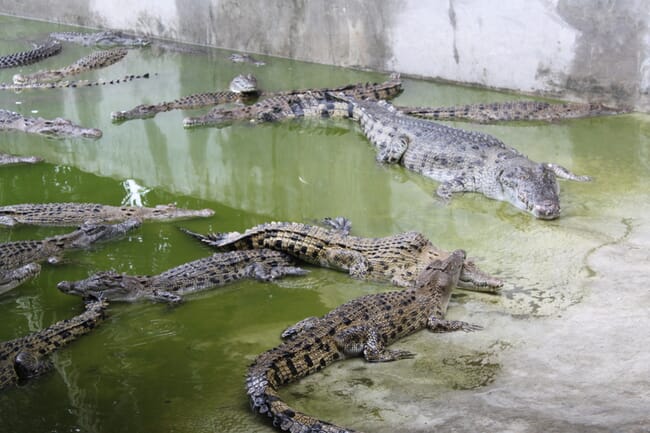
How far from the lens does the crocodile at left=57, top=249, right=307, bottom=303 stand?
574cm

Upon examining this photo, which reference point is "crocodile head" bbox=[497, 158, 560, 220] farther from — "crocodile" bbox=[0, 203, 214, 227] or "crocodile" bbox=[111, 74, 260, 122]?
"crocodile" bbox=[111, 74, 260, 122]

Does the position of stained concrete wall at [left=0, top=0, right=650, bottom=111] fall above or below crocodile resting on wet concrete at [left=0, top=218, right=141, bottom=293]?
above

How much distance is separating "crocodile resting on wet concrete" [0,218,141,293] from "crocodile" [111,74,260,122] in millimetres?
3563

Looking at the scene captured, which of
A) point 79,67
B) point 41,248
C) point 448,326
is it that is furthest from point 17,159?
point 448,326

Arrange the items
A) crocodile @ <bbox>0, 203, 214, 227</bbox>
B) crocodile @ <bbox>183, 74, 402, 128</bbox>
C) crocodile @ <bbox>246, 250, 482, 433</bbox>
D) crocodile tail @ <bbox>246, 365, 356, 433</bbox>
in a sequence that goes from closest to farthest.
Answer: crocodile tail @ <bbox>246, 365, 356, 433</bbox>
crocodile @ <bbox>246, 250, 482, 433</bbox>
crocodile @ <bbox>0, 203, 214, 227</bbox>
crocodile @ <bbox>183, 74, 402, 128</bbox>

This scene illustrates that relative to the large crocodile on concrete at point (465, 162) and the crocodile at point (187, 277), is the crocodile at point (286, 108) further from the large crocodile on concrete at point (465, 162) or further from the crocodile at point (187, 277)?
the crocodile at point (187, 277)

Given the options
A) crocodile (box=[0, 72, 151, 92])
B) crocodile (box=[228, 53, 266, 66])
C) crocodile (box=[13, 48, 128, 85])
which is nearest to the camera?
crocodile (box=[0, 72, 151, 92])

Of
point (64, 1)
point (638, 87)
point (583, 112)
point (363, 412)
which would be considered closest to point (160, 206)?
point (363, 412)

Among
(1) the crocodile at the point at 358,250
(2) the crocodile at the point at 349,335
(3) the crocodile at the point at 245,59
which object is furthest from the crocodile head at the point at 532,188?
(3) the crocodile at the point at 245,59

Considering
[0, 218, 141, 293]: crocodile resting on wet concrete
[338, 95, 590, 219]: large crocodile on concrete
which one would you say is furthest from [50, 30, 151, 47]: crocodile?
[0, 218, 141, 293]: crocodile resting on wet concrete

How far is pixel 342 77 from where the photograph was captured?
39.1 ft

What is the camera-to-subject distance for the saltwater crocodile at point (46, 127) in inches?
382

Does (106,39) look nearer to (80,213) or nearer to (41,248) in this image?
(80,213)

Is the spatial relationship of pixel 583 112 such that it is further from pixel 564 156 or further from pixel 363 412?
pixel 363 412
